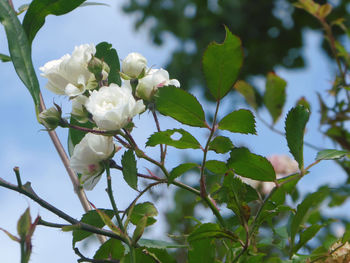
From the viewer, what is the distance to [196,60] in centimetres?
546

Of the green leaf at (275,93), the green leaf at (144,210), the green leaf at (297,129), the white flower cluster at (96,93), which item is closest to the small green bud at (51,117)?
the white flower cluster at (96,93)

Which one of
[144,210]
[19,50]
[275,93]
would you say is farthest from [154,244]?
[275,93]

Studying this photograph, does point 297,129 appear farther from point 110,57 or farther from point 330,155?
point 110,57

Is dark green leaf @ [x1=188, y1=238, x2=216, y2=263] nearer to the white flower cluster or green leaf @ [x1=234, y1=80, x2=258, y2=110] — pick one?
the white flower cluster

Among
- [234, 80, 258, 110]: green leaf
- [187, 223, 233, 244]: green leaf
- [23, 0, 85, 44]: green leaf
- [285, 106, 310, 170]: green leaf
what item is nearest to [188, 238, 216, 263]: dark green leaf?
[187, 223, 233, 244]: green leaf

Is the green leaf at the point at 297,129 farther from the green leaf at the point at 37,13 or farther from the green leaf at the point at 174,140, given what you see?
the green leaf at the point at 37,13

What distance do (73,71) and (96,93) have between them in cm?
5

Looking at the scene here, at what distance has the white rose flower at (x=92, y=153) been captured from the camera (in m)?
0.47

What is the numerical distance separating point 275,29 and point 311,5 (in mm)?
4922

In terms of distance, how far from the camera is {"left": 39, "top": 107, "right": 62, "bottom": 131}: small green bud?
1.53 ft

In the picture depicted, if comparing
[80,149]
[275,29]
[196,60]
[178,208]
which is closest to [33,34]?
[80,149]

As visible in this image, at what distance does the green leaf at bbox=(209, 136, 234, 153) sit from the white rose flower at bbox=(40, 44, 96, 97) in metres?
0.14

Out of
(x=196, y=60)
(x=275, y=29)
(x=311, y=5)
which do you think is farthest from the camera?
(x=275, y=29)

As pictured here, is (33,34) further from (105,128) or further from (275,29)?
(275,29)
